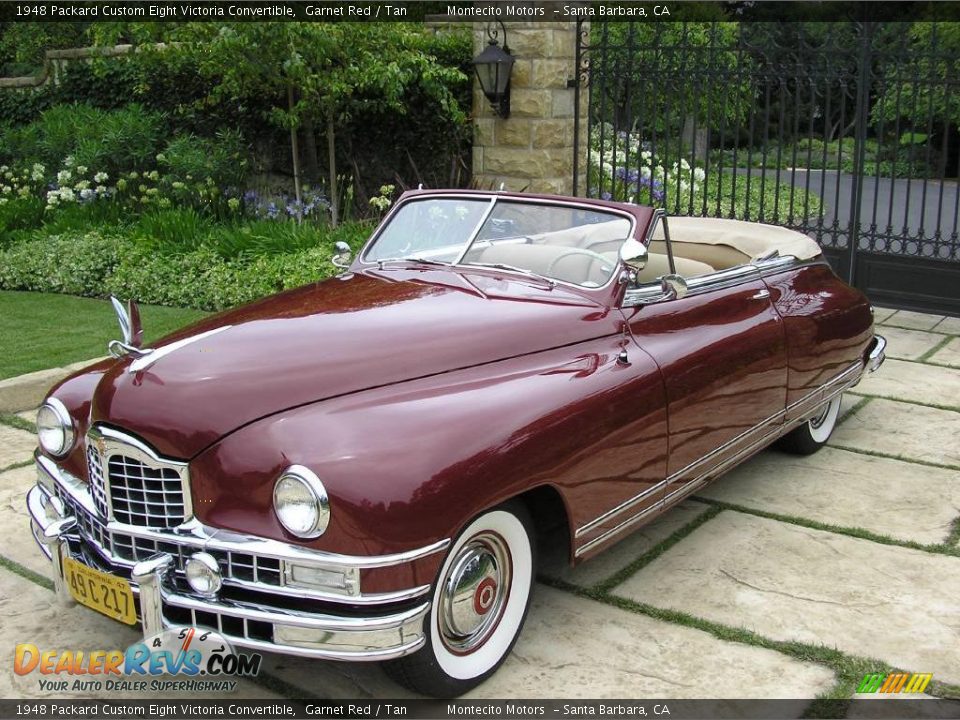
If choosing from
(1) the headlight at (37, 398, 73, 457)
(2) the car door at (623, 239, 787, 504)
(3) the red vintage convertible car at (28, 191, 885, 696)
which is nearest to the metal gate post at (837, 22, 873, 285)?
(2) the car door at (623, 239, 787, 504)

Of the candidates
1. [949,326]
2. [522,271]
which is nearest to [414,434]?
[522,271]

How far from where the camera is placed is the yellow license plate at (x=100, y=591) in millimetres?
3006

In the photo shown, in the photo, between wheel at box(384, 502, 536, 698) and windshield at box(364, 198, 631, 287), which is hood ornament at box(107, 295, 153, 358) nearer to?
windshield at box(364, 198, 631, 287)

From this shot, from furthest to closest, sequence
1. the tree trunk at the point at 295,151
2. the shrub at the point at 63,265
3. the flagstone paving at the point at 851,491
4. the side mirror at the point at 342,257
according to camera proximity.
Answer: the tree trunk at the point at 295,151
the shrub at the point at 63,265
the side mirror at the point at 342,257
the flagstone paving at the point at 851,491

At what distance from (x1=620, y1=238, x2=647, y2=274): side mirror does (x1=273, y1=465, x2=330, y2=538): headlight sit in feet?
5.40

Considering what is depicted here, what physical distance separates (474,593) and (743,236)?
9.70ft

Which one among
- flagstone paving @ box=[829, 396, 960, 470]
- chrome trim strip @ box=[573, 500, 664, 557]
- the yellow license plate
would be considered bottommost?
flagstone paving @ box=[829, 396, 960, 470]

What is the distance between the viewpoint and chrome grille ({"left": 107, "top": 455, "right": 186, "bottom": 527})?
2982 millimetres

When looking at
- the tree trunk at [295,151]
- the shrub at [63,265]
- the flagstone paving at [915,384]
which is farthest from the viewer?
the tree trunk at [295,151]

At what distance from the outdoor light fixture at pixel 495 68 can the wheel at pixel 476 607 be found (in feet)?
23.0

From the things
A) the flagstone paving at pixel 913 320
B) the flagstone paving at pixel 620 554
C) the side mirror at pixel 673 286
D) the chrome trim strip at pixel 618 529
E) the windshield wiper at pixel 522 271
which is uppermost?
the windshield wiper at pixel 522 271

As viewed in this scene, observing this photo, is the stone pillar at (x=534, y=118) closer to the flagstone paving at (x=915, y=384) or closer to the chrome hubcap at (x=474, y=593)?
the flagstone paving at (x=915, y=384)

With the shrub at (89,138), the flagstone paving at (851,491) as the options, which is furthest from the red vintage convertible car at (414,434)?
the shrub at (89,138)

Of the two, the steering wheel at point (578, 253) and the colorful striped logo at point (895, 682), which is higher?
the steering wheel at point (578, 253)
